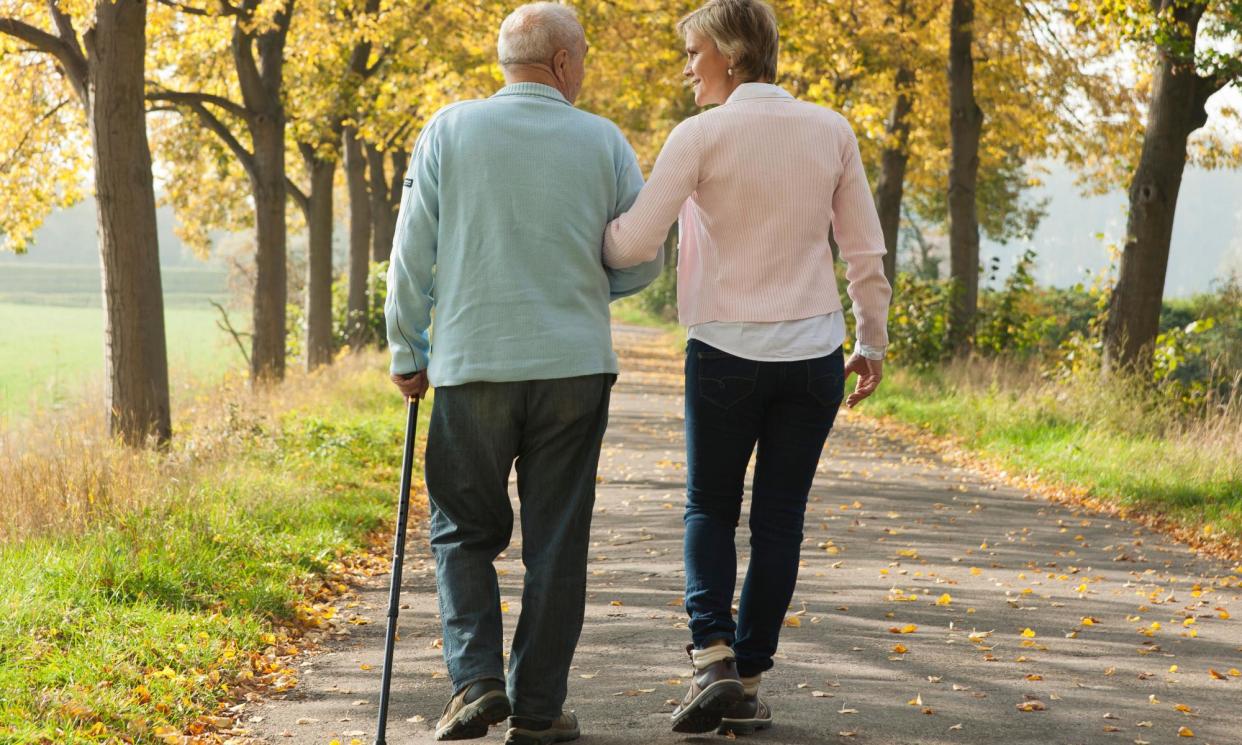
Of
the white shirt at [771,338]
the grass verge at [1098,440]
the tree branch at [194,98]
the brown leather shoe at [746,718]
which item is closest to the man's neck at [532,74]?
the white shirt at [771,338]

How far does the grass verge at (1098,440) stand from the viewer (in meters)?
9.59

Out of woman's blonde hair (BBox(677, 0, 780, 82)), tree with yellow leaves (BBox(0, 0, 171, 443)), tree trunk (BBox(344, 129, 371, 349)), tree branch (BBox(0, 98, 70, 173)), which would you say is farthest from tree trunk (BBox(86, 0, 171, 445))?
tree trunk (BBox(344, 129, 371, 349))

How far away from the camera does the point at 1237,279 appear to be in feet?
85.7

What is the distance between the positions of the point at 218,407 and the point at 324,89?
265 inches

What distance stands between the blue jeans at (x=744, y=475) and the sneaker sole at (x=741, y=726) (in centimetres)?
15

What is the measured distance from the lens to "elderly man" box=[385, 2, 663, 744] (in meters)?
4.01

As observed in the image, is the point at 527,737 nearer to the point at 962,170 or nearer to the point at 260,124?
the point at 260,124

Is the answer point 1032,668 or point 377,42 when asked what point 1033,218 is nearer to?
point 377,42

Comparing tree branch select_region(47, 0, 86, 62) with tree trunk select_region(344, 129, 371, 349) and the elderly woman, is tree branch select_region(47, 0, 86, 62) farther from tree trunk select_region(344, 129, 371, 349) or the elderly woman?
tree trunk select_region(344, 129, 371, 349)

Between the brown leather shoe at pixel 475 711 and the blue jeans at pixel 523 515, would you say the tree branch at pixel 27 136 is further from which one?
the brown leather shoe at pixel 475 711

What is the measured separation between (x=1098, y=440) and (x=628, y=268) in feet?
28.5

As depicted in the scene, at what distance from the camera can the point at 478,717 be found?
157 inches

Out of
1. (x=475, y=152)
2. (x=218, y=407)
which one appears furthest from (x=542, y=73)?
(x=218, y=407)

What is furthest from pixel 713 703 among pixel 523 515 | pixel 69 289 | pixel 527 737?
pixel 69 289
